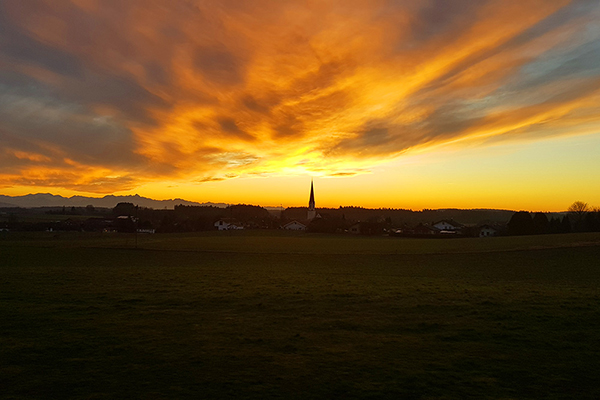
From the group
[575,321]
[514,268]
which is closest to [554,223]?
→ [514,268]

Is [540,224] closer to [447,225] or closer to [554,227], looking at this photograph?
[554,227]

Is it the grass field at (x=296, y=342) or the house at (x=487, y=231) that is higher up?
the house at (x=487, y=231)

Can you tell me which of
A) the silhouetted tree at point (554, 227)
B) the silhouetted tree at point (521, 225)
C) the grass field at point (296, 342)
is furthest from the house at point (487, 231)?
the grass field at point (296, 342)

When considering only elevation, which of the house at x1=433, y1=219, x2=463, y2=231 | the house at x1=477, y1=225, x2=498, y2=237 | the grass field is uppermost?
the house at x1=433, y1=219, x2=463, y2=231

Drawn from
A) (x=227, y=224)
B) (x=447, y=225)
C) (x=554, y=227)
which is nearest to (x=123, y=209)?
(x=227, y=224)

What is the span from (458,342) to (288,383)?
20.6 ft


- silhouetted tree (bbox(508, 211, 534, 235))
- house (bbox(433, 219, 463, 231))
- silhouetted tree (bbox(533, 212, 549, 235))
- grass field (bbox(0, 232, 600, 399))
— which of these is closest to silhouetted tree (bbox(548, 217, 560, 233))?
silhouetted tree (bbox(533, 212, 549, 235))

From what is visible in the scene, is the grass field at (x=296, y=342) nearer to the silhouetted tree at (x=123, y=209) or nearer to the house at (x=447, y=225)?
the house at (x=447, y=225)

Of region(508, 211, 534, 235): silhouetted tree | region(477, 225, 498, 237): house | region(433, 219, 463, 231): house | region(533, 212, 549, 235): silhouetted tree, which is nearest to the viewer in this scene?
region(508, 211, 534, 235): silhouetted tree

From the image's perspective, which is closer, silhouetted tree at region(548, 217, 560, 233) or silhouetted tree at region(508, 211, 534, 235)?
silhouetted tree at region(508, 211, 534, 235)

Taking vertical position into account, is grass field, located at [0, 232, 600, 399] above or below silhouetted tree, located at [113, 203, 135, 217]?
below

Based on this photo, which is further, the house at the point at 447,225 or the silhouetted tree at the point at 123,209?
the silhouetted tree at the point at 123,209

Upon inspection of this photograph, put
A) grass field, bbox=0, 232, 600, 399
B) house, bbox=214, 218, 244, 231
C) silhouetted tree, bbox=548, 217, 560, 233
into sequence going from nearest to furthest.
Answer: grass field, bbox=0, 232, 600, 399 < silhouetted tree, bbox=548, 217, 560, 233 < house, bbox=214, 218, 244, 231

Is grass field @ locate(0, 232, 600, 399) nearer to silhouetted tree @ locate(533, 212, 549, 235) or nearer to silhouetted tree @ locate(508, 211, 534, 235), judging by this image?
silhouetted tree @ locate(508, 211, 534, 235)
